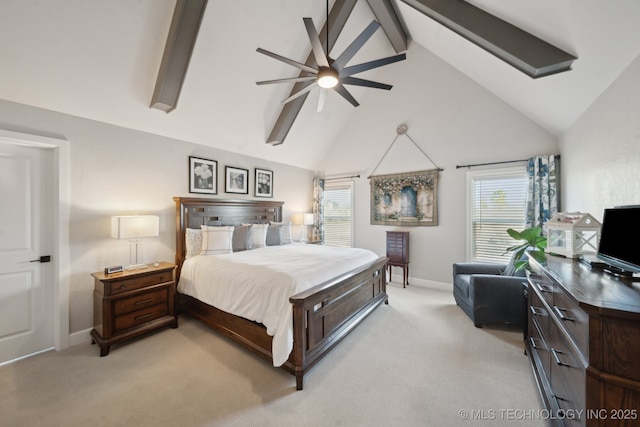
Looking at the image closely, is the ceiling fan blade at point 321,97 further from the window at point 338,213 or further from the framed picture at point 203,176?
the window at point 338,213

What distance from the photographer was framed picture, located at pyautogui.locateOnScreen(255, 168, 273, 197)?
495 centimetres

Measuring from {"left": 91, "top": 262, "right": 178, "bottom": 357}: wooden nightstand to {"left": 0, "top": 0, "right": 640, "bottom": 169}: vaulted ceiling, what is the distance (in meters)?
1.96

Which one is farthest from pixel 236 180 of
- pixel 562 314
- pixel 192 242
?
pixel 562 314

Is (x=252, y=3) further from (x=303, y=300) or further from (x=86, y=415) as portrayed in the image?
(x=86, y=415)

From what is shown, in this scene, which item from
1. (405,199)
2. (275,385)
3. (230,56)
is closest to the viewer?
(275,385)

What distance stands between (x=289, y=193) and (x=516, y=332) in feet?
15.0

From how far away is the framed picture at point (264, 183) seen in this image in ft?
16.2

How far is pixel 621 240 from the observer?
1480 millimetres

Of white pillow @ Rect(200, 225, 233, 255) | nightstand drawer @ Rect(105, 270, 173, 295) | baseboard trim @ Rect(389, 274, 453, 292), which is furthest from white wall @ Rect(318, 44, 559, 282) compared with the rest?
nightstand drawer @ Rect(105, 270, 173, 295)

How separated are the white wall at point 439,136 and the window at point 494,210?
166 mm

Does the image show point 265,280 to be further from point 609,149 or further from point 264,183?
point 609,149

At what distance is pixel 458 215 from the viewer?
14.3 feet

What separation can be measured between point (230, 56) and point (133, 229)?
8.31 feet

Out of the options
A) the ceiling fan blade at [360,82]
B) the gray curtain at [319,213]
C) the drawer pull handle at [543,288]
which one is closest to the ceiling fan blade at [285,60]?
the ceiling fan blade at [360,82]
